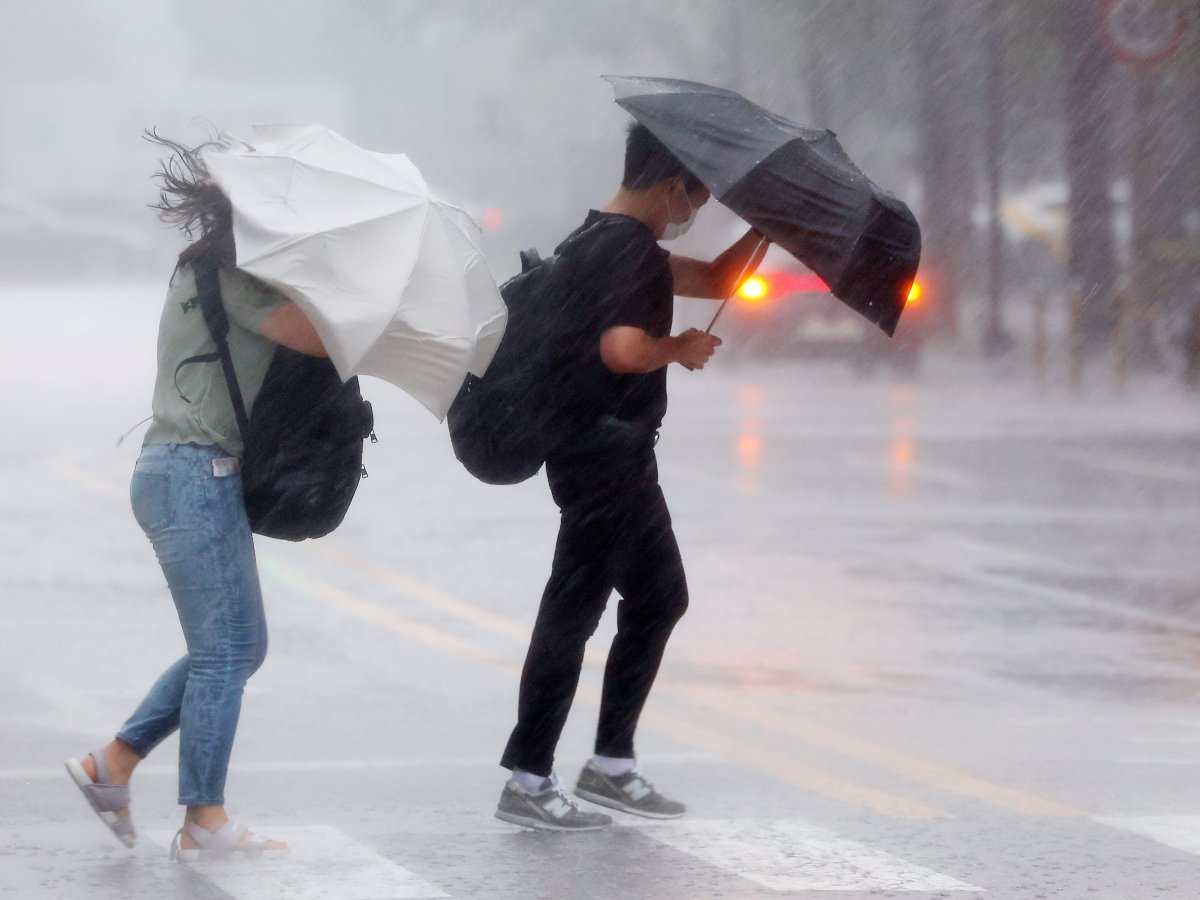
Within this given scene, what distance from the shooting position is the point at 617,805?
596 centimetres

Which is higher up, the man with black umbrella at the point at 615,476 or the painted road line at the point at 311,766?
the man with black umbrella at the point at 615,476

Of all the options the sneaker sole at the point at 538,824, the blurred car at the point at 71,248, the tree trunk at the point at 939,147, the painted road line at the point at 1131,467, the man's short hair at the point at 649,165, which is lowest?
the sneaker sole at the point at 538,824

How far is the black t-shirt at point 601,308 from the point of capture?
556 centimetres

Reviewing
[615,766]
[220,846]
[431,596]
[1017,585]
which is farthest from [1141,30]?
[220,846]

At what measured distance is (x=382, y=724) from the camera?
7.26 meters

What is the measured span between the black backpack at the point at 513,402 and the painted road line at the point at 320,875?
933mm

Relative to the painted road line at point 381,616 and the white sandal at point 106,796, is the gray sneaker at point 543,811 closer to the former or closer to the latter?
the white sandal at point 106,796

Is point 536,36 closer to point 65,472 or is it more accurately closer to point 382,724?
point 65,472

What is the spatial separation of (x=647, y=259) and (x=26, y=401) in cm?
1463

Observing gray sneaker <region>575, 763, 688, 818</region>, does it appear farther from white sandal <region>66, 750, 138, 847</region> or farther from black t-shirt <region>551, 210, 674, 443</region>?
white sandal <region>66, 750, 138, 847</region>

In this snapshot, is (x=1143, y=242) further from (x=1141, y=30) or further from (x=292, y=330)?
(x=292, y=330)

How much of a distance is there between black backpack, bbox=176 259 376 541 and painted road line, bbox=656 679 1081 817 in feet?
6.74

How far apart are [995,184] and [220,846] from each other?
2286 cm

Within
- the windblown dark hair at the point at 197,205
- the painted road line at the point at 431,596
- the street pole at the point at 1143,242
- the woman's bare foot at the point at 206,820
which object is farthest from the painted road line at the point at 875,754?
the street pole at the point at 1143,242
